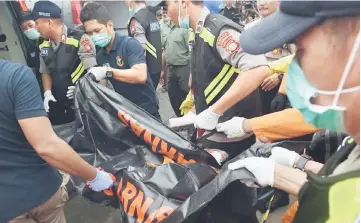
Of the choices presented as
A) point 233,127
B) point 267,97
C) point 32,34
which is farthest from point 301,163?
Result: point 32,34

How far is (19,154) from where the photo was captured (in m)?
1.59

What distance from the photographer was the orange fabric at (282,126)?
165 centimetres

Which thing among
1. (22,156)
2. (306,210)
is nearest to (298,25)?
(306,210)

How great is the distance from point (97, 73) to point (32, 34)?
1606 mm

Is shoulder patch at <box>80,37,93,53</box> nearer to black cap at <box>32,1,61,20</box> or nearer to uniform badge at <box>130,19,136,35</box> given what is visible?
black cap at <box>32,1,61,20</box>

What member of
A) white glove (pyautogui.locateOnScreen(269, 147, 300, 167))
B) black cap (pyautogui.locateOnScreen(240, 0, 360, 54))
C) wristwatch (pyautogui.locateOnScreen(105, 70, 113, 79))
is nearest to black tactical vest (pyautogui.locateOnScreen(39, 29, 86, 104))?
wristwatch (pyautogui.locateOnScreen(105, 70, 113, 79))

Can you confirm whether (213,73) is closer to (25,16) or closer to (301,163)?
(301,163)

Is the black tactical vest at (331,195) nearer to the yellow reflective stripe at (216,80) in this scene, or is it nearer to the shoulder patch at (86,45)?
the yellow reflective stripe at (216,80)

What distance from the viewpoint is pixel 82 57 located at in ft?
9.20

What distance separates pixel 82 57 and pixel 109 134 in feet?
3.38

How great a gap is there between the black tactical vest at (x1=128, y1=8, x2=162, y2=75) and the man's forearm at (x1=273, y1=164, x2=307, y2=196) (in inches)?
107

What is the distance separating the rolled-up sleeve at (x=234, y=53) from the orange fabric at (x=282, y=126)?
31cm

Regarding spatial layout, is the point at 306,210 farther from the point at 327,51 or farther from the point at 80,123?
the point at 80,123

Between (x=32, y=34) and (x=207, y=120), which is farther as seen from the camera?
(x=32, y=34)
